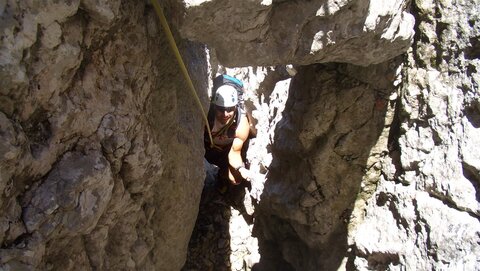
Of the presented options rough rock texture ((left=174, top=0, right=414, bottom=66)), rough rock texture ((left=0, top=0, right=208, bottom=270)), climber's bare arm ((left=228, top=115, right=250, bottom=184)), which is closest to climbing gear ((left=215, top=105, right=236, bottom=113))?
climber's bare arm ((left=228, top=115, right=250, bottom=184))

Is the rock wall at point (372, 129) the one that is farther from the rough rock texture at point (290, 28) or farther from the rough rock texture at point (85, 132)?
the rough rock texture at point (85, 132)

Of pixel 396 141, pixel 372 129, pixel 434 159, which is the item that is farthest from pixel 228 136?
pixel 434 159

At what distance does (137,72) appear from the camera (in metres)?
1.91

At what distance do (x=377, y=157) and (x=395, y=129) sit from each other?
20cm

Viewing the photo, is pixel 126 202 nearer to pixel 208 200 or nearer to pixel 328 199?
pixel 328 199

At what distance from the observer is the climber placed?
12.0 feet

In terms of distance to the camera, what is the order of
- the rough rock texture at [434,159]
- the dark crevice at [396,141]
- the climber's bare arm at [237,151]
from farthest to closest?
the climber's bare arm at [237,151] → the dark crevice at [396,141] → the rough rock texture at [434,159]

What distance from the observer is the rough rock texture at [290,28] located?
1.69 metres

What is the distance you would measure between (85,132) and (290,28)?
94cm

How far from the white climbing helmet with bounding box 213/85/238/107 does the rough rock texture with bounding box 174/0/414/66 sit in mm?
1627

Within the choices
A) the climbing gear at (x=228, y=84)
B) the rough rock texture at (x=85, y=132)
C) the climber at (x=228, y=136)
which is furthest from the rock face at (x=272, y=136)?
the climbing gear at (x=228, y=84)

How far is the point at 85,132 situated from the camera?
1.66 meters

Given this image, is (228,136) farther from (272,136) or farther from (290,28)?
(290,28)

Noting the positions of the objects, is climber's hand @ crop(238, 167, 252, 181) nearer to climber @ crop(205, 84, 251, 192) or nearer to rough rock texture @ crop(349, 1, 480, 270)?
climber @ crop(205, 84, 251, 192)
